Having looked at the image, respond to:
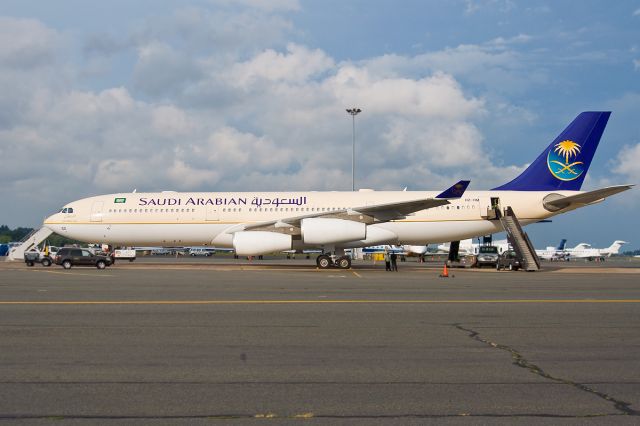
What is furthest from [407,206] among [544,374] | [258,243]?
[544,374]

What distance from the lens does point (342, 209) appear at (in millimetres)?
31984

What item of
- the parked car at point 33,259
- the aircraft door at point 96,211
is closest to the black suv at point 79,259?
the aircraft door at point 96,211

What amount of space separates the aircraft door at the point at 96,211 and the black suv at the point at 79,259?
1875mm

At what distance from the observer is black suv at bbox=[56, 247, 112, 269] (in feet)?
109

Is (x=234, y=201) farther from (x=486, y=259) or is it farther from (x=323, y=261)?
(x=486, y=259)

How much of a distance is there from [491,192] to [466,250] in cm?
4793

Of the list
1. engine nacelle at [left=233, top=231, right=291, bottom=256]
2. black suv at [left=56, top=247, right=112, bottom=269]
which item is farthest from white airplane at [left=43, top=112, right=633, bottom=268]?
engine nacelle at [left=233, top=231, right=291, bottom=256]

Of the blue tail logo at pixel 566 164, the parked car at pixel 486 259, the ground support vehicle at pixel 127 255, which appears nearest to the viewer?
the blue tail logo at pixel 566 164

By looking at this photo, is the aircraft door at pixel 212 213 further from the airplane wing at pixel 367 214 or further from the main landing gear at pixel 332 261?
the main landing gear at pixel 332 261

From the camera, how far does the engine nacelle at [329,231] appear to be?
28980 millimetres

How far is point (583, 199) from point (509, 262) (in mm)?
5132

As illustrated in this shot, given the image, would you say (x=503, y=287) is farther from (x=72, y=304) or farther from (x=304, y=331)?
(x=72, y=304)

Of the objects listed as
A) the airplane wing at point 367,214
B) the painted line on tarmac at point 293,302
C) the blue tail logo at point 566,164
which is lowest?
the painted line on tarmac at point 293,302

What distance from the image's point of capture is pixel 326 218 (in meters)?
30.0
